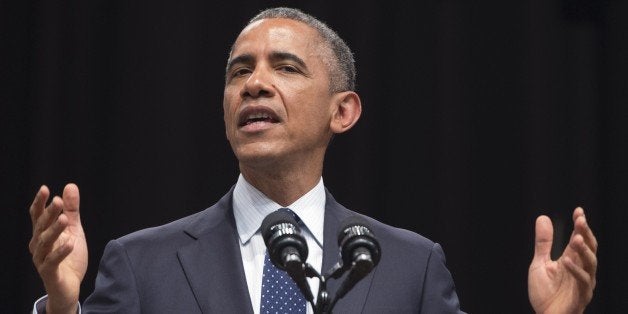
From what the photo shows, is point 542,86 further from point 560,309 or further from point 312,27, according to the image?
point 560,309

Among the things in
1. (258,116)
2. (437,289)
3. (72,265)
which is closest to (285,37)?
(258,116)

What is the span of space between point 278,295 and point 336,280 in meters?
0.14

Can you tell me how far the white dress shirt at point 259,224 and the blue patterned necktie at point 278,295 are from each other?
18 mm

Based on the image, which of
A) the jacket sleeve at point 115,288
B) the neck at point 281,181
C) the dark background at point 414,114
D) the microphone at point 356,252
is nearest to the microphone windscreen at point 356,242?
the microphone at point 356,252

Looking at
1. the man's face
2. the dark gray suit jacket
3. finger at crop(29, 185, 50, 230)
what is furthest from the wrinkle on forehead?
finger at crop(29, 185, 50, 230)

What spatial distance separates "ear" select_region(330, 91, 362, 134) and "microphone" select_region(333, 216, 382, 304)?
0.90 metres

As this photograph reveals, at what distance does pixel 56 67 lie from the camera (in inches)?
137

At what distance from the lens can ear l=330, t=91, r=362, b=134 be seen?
267 centimetres

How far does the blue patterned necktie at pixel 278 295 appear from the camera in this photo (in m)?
2.27

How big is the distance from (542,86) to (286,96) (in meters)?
1.53

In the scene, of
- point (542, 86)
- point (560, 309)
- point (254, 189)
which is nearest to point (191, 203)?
point (254, 189)

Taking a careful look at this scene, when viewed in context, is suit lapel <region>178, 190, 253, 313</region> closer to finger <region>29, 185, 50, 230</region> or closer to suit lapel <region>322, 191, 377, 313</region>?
suit lapel <region>322, 191, 377, 313</region>

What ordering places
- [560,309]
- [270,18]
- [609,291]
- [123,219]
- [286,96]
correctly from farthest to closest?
[609,291] → [123,219] → [270,18] → [286,96] → [560,309]

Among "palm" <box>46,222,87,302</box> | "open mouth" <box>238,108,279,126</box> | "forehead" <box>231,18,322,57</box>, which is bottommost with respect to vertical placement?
"palm" <box>46,222,87,302</box>
